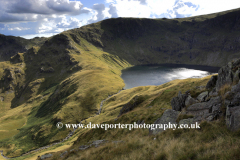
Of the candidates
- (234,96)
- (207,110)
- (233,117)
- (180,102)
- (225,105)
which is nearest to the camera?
(233,117)

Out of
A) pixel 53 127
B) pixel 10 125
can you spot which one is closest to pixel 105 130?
pixel 53 127

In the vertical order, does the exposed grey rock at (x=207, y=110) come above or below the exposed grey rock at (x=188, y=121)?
above

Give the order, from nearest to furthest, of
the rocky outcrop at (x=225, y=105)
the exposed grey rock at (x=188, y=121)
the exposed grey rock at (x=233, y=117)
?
1. the exposed grey rock at (x=233, y=117)
2. the rocky outcrop at (x=225, y=105)
3. the exposed grey rock at (x=188, y=121)

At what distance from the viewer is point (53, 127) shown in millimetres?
86750

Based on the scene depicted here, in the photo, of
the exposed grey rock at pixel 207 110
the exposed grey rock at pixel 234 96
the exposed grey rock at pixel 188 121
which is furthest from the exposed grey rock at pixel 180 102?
the exposed grey rock at pixel 234 96

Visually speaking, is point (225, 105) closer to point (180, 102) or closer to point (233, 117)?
point (233, 117)

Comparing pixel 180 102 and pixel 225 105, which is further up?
pixel 225 105

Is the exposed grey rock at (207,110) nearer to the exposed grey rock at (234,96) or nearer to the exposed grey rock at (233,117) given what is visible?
the exposed grey rock at (234,96)

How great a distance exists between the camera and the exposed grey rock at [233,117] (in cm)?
879

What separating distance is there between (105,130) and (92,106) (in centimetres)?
7773

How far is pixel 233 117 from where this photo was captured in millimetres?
9070

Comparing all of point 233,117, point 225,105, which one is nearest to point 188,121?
point 225,105

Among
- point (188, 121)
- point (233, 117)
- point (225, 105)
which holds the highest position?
point (225, 105)

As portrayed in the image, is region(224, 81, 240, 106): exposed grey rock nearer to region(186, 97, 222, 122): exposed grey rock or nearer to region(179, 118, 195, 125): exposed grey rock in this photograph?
region(186, 97, 222, 122): exposed grey rock
